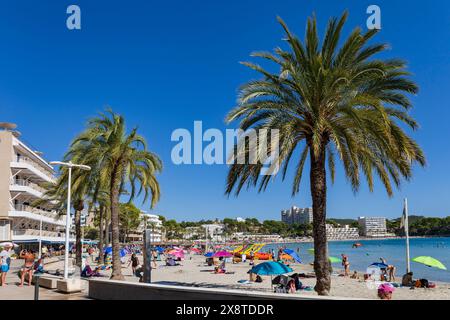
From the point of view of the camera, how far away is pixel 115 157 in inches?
773

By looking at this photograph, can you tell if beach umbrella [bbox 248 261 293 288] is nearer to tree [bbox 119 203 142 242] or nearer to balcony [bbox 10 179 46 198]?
balcony [bbox 10 179 46 198]

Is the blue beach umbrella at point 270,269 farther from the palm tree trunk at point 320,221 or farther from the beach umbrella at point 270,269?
the palm tree trunk at point 320,221

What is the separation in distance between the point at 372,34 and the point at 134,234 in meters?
159

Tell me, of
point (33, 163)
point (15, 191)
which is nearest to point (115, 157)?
point (15, 191)

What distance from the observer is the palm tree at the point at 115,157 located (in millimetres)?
19484

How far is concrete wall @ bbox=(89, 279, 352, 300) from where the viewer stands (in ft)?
26.8

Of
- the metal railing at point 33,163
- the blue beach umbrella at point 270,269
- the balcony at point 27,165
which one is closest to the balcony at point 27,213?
the balcony at point 27,165

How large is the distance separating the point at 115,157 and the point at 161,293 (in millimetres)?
11070

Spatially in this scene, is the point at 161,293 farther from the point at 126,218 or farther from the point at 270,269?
the point at 126,218

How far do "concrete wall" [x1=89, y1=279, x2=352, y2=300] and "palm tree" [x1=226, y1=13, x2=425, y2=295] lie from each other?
5186 mm

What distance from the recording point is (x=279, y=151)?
13062mm

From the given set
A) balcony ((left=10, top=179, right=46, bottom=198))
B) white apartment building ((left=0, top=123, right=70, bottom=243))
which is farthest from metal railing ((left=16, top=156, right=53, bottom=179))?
balcony ((left=10, top=179, right=46, bottom=198))
